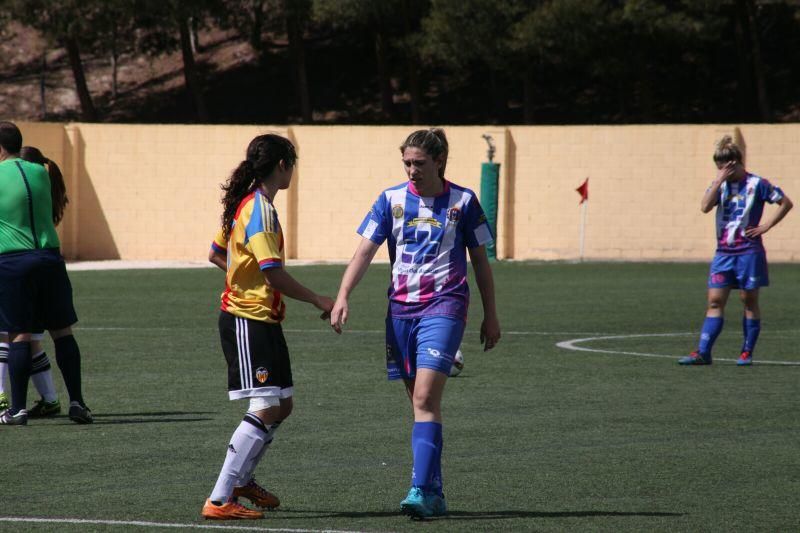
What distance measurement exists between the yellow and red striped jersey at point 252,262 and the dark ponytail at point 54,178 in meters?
3.23

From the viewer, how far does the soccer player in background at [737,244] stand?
40.7 feet

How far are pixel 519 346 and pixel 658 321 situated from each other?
10.8ft

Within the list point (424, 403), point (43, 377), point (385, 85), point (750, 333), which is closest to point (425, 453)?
point (424, 403)

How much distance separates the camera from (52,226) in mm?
9078

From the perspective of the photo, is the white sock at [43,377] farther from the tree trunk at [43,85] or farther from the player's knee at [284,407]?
the tree trunk at [43,85]

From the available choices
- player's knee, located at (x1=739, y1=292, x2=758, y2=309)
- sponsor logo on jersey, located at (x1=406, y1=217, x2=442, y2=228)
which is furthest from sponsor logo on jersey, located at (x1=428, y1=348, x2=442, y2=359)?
player's knee, located at (x1=739, y1=292, x2=758, y2=309)

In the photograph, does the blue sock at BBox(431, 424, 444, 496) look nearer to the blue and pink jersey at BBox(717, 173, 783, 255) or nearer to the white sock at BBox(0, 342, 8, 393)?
the white sock at BBox(0, 342, 8, 393)

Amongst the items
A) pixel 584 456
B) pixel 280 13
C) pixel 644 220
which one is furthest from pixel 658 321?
pixel 280 13

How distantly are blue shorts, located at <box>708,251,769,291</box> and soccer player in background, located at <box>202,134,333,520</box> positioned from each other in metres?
6.81

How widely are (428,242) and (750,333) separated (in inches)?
270

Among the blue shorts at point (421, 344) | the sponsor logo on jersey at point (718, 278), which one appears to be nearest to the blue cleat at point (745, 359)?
the sponsor logo on jersey at point (718, 278)

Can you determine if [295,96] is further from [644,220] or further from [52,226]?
[52,226]

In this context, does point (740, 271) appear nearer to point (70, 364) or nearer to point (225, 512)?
point (70, 364)

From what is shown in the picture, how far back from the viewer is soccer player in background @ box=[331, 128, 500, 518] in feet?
21.0
